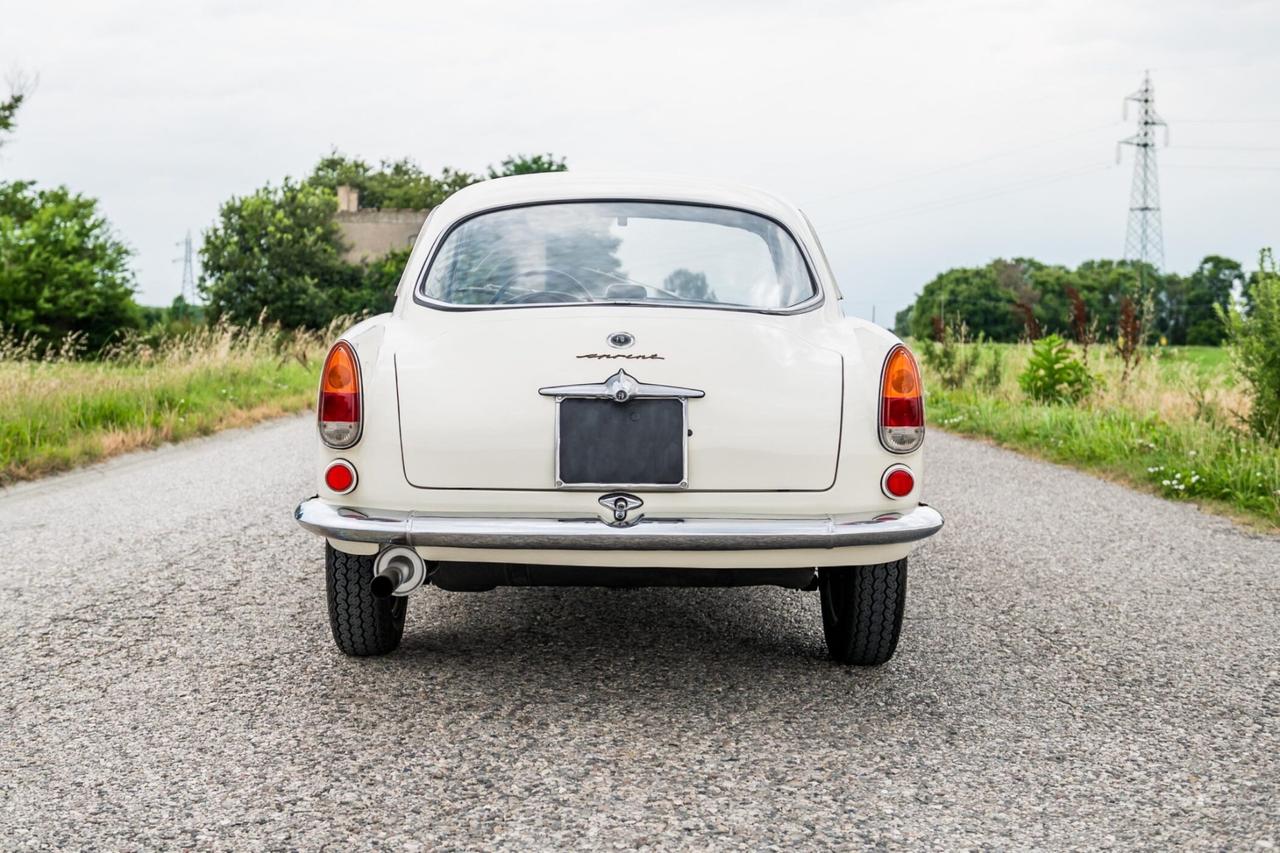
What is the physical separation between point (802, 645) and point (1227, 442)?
21.7 ft

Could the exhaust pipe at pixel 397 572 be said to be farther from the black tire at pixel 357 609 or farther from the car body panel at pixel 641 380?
the black tire at pixel 357 609

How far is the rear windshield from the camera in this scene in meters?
4.03

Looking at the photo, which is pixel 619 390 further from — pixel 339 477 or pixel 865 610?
pixel 865 610

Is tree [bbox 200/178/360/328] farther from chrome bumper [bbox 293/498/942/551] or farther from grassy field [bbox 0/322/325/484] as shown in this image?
chrome bumper [bbox 293/498/942/551]

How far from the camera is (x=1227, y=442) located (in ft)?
31.3

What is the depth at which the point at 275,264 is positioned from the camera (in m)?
53.3

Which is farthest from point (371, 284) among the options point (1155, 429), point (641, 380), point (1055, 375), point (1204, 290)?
point (1204, 290)

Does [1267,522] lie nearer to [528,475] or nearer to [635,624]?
[635,624]

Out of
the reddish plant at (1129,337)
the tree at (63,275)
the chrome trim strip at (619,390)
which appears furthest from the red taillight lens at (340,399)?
the tree at (63,275)

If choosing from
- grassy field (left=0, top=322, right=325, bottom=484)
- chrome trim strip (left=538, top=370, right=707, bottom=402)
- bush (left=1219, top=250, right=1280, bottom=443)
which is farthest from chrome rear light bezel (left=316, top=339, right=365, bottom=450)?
bush (left=1219, top=250, right=1280, bottom=443)

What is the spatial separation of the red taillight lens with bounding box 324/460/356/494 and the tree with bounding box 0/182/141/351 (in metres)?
32.9

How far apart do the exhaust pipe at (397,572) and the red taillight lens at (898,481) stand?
1.46m

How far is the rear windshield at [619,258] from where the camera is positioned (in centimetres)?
403

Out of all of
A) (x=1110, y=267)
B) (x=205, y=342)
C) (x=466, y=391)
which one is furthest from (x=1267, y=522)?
(x=1110, y=267)
